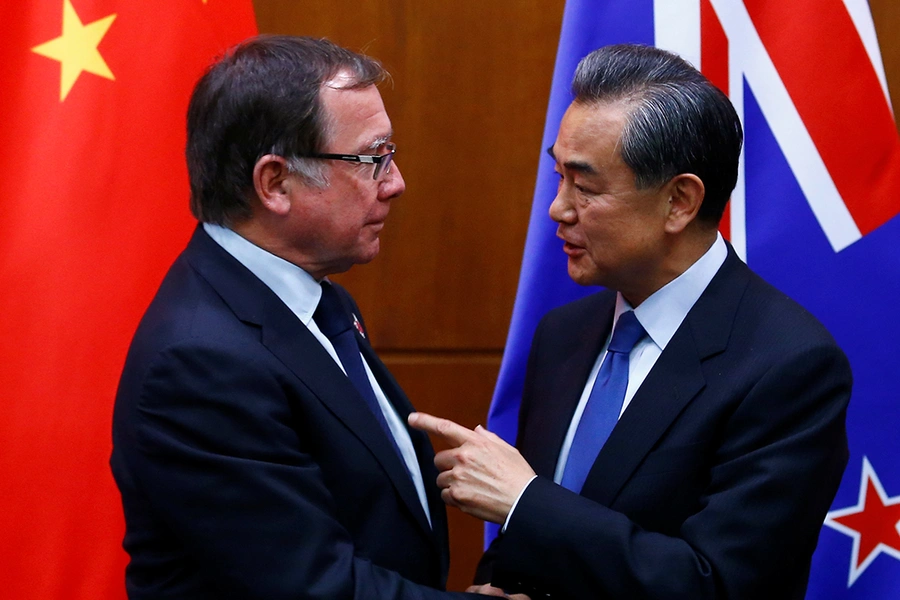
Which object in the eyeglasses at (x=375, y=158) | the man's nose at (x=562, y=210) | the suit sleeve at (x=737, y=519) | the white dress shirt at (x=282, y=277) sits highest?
the eyeglasses at (x=375, y=158)

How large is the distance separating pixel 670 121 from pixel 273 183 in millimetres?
668

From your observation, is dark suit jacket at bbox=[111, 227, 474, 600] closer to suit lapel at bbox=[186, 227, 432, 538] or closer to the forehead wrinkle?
suit lapel at bbox=[186, 227, 432, 538]

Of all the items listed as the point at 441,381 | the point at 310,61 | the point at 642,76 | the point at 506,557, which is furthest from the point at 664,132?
the point at 441,381

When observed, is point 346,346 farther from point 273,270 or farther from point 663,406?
point 663,406

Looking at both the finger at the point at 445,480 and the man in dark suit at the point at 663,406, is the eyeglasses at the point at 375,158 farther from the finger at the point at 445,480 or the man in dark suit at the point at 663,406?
the finger at the point at 445,480

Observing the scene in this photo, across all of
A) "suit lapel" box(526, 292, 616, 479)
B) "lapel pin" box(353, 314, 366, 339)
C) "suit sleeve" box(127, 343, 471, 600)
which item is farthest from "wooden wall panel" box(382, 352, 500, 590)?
"suit sleeve" box(127, 343, 471, 600)

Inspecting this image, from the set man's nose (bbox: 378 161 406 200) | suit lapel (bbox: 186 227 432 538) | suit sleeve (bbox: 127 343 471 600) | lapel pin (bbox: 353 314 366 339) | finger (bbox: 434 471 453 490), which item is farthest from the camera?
lapel pin (bbox: 353 314 366 339)

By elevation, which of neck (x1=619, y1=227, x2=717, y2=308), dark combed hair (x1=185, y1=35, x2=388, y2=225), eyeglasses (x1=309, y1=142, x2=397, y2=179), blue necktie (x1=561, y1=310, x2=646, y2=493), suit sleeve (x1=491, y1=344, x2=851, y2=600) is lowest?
suit sleeve (x1=491, y1=344, x2=851, y2=600)

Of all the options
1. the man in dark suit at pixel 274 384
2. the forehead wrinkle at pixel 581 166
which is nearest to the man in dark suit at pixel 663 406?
the forehead wrinkle at pixel 581 166

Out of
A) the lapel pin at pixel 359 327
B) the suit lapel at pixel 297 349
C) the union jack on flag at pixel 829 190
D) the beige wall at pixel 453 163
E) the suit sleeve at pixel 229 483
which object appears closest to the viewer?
the suit sleeve at pixel 229 483

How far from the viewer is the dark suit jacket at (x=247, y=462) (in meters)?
1.41

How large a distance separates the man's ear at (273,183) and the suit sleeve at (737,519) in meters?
0.63

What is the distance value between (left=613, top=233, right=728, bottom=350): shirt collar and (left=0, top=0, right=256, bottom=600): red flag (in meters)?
1.05

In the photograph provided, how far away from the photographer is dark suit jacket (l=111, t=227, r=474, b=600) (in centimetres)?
141
